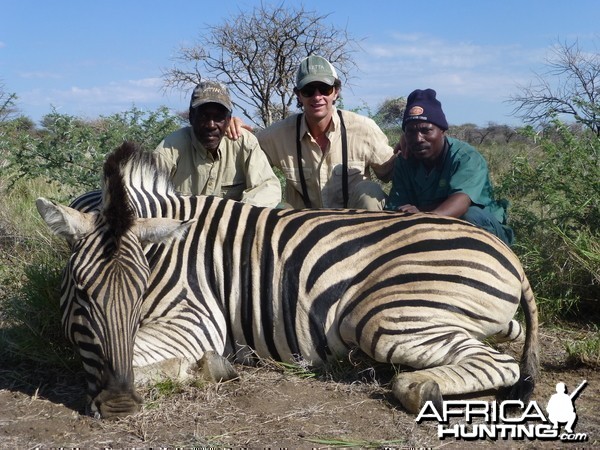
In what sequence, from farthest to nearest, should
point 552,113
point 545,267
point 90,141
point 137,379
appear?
1. point 90,141
2. point 552,113
3. point 545,267
4. point 137,379

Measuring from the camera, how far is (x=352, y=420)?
330 centimetres

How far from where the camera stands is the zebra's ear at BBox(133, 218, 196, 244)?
3525 millimetres

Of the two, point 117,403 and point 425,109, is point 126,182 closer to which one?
point 117,403

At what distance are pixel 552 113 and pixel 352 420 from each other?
163 inches

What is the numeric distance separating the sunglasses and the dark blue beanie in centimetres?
93

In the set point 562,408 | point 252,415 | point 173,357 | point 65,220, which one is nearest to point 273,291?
point 173,357

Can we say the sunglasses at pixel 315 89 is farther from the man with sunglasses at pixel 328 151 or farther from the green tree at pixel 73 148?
the green tree at pixel 73 148

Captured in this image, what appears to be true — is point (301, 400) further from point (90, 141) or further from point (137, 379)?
point (90, 141)

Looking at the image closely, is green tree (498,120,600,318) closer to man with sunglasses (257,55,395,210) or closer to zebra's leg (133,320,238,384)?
man with sunglasses (257,55,395,210)

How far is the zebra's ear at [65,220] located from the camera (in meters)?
3.31

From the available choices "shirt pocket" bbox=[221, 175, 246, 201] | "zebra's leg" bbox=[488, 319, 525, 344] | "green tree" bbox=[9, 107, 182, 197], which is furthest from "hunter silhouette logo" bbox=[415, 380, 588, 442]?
"green tree" bbox=[9, 107, 182, 197]

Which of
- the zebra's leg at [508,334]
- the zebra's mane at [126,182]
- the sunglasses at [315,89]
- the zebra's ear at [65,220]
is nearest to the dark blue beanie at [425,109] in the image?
the sunglasses at [315,89]

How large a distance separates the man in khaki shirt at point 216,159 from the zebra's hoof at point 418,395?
2411 mm

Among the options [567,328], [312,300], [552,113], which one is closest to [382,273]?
[312,300]
